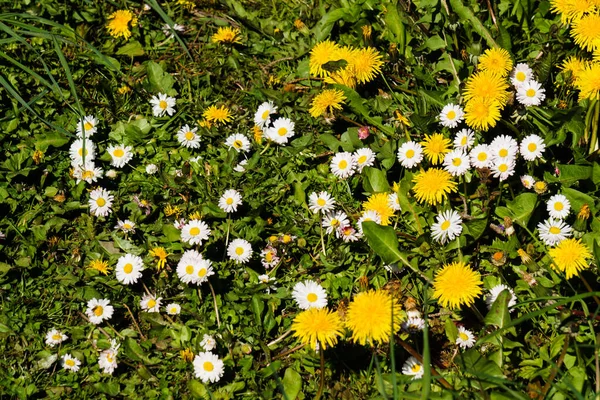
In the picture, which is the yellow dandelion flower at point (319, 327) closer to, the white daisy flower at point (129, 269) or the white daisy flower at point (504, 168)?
the white daisy flower at point (129, 269)

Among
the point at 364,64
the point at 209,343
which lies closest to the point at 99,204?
the point at 209,343

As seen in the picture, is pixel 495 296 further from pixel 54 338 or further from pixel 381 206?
pixel 54 338

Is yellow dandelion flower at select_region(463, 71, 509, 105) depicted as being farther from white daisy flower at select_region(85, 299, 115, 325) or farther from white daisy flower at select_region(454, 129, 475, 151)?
white daisy flower at select_region(85, 299, 115, 325)

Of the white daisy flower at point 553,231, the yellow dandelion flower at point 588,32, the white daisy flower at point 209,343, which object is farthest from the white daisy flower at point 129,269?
the yellow dandelion flower at point 588,32

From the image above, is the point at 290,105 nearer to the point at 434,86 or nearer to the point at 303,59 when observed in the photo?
the point at 303,59

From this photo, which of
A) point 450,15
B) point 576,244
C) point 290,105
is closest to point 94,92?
point 290,105

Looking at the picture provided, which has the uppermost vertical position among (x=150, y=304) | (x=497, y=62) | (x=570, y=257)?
(x=497, y=62)

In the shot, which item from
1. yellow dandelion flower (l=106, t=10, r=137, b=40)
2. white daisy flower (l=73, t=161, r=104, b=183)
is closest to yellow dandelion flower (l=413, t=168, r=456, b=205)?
white daisy flower (l=73, t=161, r=104, b=183)
